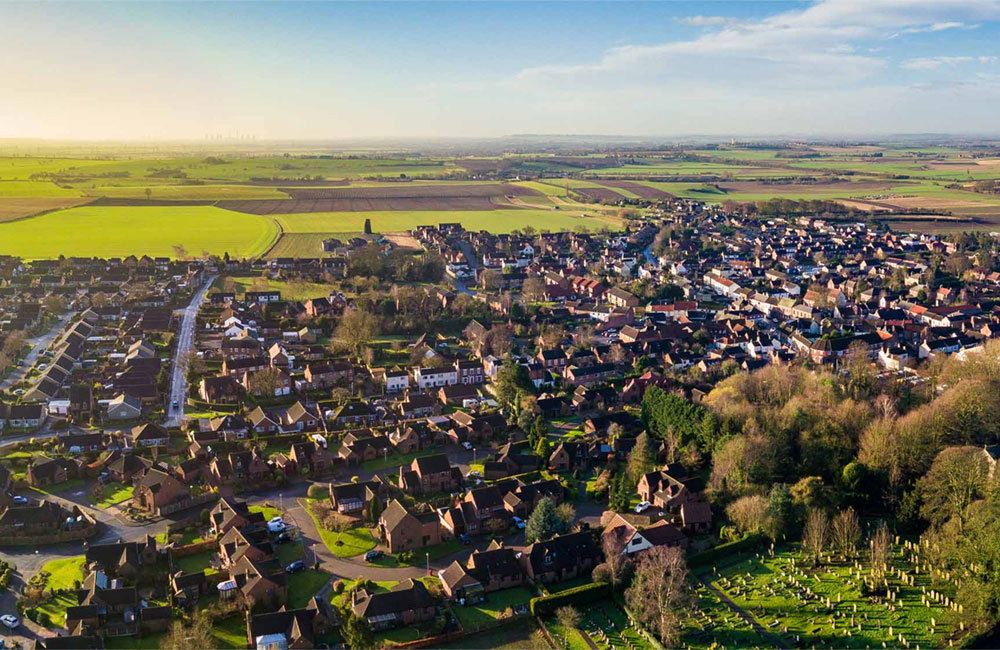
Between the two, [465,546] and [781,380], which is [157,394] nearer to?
[465,546]

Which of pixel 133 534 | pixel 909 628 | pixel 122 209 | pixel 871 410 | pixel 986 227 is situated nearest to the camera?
pixel 909 628

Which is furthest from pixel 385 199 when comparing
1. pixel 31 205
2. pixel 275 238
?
pixel 31 205

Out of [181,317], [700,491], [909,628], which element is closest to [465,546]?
[700,491]

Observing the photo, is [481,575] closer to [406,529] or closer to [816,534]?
[406,529]

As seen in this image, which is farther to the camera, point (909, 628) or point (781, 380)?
point (781, 380)

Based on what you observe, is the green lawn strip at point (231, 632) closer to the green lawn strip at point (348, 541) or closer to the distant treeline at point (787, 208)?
the green lawn strip at point (348, 541)

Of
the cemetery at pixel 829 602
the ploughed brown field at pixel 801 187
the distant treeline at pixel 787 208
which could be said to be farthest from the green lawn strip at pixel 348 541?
the ploughed brown field at pixel 801 187

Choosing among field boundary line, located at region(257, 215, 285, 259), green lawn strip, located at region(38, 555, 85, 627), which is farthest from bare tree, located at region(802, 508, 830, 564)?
field boundary line, located at region(257, 215, 285, 259)
